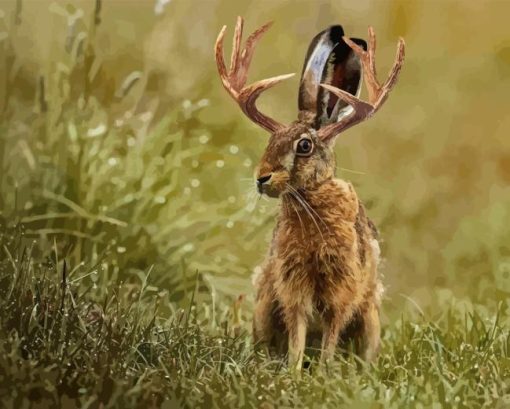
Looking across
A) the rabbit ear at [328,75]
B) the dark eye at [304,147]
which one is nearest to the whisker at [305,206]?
the dark eye at [304,147]

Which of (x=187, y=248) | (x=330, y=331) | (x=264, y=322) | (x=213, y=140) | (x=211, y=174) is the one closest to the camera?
(x=330, y=331)

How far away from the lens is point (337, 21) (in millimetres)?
4832

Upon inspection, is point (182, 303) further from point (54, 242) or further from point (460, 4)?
point (460, 4)

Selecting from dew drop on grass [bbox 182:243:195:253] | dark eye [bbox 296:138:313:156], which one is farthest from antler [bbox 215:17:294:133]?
dew drop on grass [bbox 182:243:195:253]

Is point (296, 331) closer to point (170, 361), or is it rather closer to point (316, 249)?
point (316, 249)

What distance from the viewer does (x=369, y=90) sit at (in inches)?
155

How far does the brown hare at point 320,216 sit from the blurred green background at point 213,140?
50 cm

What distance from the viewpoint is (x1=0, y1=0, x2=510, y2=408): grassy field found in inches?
163

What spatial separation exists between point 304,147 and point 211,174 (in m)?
1.39

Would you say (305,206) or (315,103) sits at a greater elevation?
(315,103)

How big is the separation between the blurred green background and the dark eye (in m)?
0.59

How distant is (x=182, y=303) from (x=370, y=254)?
3.20 ft

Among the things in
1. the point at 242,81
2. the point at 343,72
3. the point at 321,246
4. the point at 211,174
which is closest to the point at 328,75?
the point at 343,72

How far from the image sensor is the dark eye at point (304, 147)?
383 cm
